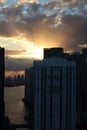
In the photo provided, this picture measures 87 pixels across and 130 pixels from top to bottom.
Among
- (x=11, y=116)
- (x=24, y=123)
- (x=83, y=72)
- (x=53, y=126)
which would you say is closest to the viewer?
(x=53, y=126)

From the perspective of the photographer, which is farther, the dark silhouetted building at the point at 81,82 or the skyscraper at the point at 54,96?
the dark silhouetted building at the point at 81,82

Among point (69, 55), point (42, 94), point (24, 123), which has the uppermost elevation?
point (69, 55)

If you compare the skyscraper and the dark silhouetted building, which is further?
the dark silhouetted building

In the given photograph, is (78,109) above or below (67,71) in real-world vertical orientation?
below

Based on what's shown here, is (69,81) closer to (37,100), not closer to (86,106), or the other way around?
(37,100)

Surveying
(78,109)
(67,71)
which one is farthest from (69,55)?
(67,71)

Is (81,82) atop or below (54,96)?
atop

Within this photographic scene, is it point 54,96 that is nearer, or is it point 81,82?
point 54,96

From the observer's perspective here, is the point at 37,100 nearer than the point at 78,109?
Yes
